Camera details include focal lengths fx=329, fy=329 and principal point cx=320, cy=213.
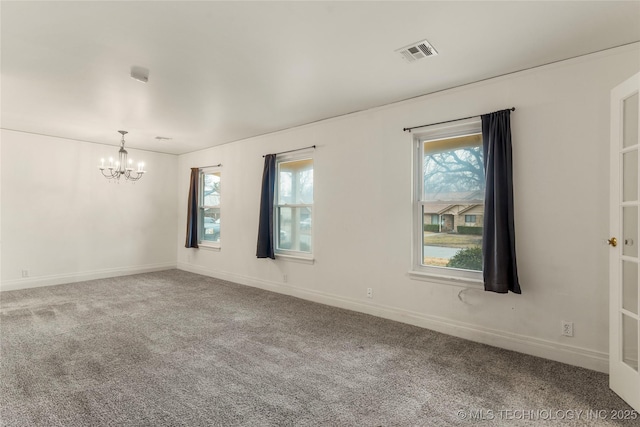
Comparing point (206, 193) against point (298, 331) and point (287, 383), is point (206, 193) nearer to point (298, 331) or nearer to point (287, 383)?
point (298, 331)

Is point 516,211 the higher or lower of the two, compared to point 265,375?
higher

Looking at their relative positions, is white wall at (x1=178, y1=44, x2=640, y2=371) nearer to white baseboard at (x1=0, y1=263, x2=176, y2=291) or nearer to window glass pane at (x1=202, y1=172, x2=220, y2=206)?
window glass pane at (x1=202, y1=172, x2=220, y2=206)

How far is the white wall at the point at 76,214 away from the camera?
519 cm

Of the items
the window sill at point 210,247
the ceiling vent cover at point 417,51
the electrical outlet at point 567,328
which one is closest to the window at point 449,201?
the electrical outlet at point 567,328

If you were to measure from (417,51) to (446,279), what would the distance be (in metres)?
2.20

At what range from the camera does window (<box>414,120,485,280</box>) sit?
3363 mm

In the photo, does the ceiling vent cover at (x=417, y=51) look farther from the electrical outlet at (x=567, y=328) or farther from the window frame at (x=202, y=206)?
the window frame at (x=202, y=206)

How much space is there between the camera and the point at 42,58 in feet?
9.00

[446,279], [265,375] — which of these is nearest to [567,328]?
[446,279]

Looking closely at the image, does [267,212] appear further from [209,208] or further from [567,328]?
[567,328]

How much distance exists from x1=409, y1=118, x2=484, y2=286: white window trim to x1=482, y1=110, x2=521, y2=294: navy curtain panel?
0.25m

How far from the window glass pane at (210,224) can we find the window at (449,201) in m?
4.16

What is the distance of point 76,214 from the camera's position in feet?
19.1

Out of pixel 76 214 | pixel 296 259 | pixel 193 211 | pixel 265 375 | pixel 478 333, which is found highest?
pixel 193 211
